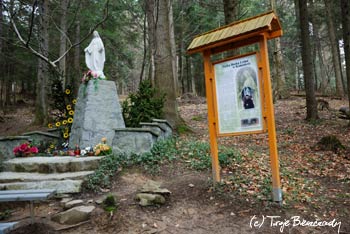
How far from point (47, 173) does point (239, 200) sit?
3.81 m

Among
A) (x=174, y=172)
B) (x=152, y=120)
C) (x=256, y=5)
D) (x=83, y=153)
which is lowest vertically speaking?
(x=174, y=172)

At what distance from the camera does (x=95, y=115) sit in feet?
23.0

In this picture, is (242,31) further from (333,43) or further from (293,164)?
(333,43)

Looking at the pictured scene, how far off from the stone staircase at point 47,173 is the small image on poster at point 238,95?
273 centimetres

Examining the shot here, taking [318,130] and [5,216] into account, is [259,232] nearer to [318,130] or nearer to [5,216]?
[5,216]

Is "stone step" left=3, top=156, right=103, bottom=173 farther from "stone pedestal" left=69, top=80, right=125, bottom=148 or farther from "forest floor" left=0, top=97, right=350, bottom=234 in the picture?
"stone pedestal" left=69, top=80, right=125, bottom=148

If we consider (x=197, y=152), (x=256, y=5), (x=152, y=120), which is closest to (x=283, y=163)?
(x=197, y=152)

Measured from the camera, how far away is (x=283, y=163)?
5875mm

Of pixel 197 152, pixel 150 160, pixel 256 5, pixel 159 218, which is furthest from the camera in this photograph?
pixel 256 5

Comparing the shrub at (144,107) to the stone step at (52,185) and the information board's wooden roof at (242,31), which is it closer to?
the stone step at (52,185)

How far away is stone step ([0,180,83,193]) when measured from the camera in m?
4.51

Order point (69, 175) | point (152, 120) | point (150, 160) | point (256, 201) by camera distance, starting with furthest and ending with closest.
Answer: point (152, 120) → point (150, 160) → point (69, 175) → point (256, 201)

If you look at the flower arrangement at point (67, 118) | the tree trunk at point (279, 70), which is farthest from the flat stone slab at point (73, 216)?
the tree trunk at point (279, 70)

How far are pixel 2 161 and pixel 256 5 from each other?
1873 centimetres
